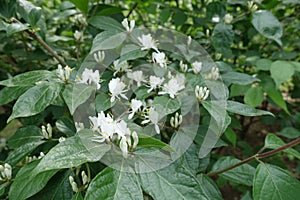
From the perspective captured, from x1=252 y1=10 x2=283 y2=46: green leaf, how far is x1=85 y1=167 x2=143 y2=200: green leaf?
909 millimetres

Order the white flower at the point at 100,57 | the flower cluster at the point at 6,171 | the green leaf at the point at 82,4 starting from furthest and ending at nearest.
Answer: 1. the green leaf at the point at 82,4
2. the white flower at the point at 100,57
3. the flower cluster at the point at 6,171

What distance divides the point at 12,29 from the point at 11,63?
826 mm

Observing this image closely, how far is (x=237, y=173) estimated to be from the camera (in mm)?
1013

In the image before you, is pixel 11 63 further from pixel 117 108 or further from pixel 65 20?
pixel 117 108

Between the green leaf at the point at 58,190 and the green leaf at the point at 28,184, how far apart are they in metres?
0.07

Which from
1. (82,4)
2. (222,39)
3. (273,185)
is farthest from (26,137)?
(222,39)

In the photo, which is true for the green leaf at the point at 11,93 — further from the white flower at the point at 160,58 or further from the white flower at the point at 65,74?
the white flower at the point at 160,58

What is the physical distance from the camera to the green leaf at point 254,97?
1.37m

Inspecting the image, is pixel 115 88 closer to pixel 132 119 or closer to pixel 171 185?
pixel 132 119

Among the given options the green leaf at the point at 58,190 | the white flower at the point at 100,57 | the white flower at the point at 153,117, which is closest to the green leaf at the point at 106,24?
the white flower at the point at 100,57

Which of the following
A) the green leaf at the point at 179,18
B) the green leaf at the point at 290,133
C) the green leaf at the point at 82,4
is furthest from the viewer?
the green leaf at the point at 179,18

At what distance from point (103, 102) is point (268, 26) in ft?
2.58

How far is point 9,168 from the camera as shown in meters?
0.84

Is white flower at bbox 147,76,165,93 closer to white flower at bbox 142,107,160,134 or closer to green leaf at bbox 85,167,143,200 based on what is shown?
white flower at bbox 142,107,160,134
